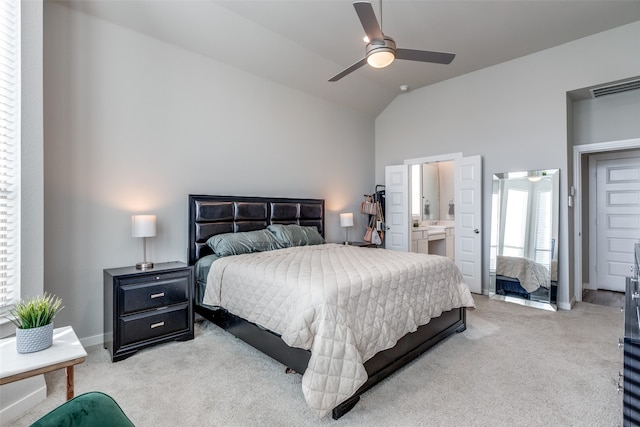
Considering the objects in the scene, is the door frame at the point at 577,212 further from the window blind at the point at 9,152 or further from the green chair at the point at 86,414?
the window blind at the point at 9,152

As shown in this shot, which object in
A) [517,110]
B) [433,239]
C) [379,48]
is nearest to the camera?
[379,48]

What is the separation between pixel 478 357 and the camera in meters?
2.67

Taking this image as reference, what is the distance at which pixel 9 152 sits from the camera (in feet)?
6.59

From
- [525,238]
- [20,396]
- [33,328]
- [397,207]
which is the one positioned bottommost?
[20,396]

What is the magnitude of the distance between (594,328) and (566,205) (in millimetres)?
1599

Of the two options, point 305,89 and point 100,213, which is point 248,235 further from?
point 305,89

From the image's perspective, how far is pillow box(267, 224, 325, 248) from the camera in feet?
12.9

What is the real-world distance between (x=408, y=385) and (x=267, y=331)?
1127mm

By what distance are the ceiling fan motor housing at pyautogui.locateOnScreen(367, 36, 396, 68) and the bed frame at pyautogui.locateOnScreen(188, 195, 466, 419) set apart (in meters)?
2.25

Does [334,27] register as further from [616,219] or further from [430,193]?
[616,219]

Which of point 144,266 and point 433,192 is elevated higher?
point 433,192

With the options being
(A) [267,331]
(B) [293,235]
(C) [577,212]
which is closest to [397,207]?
(B) [293,235]

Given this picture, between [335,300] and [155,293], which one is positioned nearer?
[335,300]

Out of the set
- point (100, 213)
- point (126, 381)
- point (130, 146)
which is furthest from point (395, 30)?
point (126, 381)
